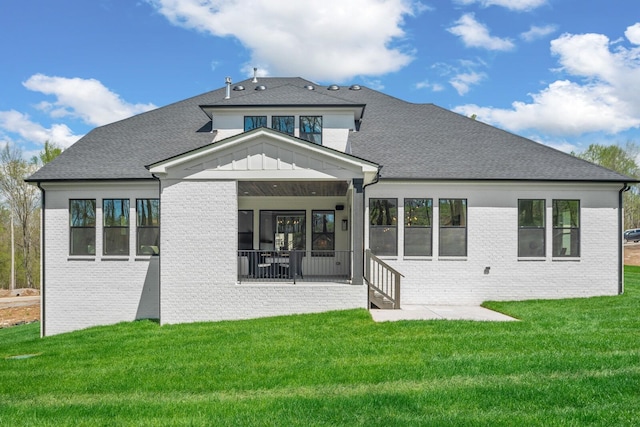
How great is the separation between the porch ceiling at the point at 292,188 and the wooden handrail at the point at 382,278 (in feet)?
8.14

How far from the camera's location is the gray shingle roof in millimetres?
13656

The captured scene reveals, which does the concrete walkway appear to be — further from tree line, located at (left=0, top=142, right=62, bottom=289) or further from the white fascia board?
tree line, located at (left=0, top=142, right=62, bottom=289)

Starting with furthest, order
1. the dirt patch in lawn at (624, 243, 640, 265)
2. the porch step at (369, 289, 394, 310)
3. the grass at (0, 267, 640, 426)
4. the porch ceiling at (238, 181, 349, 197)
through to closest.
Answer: the dirt patch in lawn at (624, 243, 640, 265)
the porch ceiling at (238, 181, 349, 197)
the porch step at (369, 289, 394, 310)
the grass at (0, 267, 640, 426)

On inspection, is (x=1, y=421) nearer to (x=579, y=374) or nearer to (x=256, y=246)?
(x=579, y=374)

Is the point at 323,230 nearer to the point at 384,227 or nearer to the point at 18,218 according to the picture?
the point at 384,227

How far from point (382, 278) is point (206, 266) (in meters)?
4.85

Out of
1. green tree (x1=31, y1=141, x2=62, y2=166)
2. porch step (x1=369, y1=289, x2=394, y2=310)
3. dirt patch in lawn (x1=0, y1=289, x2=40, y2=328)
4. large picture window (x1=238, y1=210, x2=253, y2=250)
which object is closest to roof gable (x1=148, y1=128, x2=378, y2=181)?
porch step (x1=369, y1=289, x2=394, y2=310)

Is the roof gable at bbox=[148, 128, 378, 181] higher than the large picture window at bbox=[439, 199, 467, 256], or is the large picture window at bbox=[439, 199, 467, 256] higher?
the roof gable at bbox=[148, 128, 378, 181]

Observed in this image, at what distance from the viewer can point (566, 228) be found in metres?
13.6

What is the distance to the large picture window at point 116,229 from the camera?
45.0 feet

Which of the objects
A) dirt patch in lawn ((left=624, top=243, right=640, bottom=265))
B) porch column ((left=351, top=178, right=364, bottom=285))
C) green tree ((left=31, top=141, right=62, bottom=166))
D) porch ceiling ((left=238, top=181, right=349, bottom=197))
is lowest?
dirt patch in lawn ((left=624, top=243, right=640, bottom=265))

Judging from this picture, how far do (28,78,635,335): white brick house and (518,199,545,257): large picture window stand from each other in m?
0.04

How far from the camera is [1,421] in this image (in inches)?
197

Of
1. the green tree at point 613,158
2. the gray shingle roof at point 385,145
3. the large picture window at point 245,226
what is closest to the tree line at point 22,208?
the green tree at point 613,158
